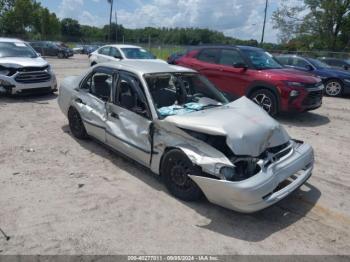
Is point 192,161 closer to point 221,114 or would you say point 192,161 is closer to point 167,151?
point 167,151

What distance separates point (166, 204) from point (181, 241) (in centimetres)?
76

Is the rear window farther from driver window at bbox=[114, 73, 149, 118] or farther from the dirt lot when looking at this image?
driver window at bbox=[114, 73, 149, 118]

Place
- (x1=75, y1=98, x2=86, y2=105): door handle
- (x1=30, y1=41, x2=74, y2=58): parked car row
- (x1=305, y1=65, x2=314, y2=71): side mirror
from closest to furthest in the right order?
(x1=75, y1=98, x2=86, y2=105): door handle, (x1=305, y1=65, x2=314, y2=71): side mirror, (x1=30, y1=41, x2=74, y2=58): parked car row

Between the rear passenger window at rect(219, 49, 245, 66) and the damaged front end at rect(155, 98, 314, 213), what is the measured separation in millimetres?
4739

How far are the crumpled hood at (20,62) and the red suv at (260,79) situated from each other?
473 centimetres

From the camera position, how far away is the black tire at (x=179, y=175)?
3938mm

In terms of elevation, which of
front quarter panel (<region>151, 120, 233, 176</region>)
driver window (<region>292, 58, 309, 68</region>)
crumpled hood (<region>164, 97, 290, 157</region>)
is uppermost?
driver window (<region>292, 58, 309, 68</region>)

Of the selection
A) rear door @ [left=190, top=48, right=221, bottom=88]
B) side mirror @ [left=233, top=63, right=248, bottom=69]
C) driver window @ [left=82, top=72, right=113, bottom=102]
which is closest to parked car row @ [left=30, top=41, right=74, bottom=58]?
rear door @ [left=190, top=48, right=221, bottom=88]

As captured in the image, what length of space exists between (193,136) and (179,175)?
0.52 metres

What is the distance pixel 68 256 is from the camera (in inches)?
124

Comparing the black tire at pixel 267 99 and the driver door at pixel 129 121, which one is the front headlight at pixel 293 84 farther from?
the driver door at pixel 129 121

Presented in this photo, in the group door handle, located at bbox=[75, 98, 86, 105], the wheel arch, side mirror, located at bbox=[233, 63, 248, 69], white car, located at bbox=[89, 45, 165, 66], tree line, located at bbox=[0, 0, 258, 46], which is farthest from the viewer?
tree line, located at bbox=[0, 0, 258, 46]

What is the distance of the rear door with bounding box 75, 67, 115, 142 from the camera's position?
5.34 m

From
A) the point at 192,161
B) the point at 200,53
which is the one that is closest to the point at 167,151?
the point at 192,161
